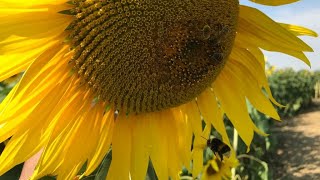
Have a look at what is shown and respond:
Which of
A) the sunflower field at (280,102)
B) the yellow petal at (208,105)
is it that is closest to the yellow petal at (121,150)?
the yellow petal at (208,105)

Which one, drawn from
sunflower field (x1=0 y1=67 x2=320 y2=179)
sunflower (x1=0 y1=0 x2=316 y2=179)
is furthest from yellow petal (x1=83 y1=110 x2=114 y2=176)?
sunflower field (x1=0 y1=67 x2=320 y2=179)

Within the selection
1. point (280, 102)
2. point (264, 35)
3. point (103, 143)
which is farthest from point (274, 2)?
point (280, 102)

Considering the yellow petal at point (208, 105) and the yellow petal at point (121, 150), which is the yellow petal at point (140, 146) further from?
the yellow petal at point (208, 105)

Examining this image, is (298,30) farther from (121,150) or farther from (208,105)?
(121,150)

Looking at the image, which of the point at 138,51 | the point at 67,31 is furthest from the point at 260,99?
the point at 67,31

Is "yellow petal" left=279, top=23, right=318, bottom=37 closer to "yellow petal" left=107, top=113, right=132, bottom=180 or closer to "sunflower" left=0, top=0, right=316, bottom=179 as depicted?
"sunflower" left=0, top=0, right=316, bottom=179

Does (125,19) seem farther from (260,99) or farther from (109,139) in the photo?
(260,99)

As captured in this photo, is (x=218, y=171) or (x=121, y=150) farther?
(x=218, y=171)
